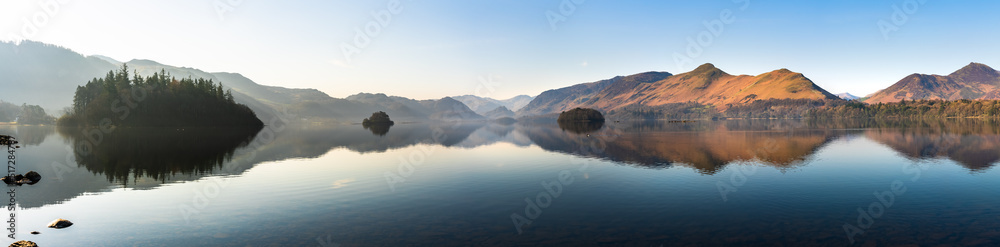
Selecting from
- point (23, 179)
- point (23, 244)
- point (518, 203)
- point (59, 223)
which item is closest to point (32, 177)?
point (23, 179)

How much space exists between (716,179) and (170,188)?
47.8m

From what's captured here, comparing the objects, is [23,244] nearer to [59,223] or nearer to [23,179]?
[59,223]

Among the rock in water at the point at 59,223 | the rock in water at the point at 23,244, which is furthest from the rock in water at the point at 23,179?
the rock in water at the point at 23,244

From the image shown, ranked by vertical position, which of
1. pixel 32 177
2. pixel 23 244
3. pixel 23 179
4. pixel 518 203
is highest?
pixel 32 177

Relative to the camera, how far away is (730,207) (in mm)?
27719

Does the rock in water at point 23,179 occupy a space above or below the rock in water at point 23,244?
above

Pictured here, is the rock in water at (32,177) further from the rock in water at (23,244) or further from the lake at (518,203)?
the rock in water at (23,244)

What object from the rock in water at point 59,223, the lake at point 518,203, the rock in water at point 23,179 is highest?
the rock in water at point 23,179

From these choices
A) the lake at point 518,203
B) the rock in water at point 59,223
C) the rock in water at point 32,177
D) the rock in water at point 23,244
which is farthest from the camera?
the rock in water at point 32,177

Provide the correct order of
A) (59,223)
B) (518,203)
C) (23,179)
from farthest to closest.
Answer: (23,179) < (518,203) < (59,223)

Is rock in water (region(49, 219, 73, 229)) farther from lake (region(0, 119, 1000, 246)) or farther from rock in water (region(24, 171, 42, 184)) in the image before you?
rock in water (region(24, 171, 42, 184))

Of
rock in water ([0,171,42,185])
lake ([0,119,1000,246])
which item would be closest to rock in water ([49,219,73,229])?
lake ([0,119,1000,246])

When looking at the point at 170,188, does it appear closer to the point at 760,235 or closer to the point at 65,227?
the point at 65,227

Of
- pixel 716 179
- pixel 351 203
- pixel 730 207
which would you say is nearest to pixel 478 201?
pixel 351 203
